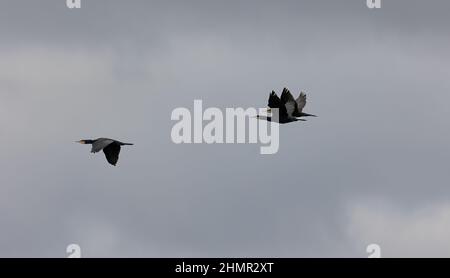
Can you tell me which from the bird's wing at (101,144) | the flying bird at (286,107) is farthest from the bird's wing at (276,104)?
the bird's wing at (101,144)

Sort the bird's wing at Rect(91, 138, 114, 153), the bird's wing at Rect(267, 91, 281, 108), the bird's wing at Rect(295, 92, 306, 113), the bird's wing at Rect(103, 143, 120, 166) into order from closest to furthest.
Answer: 1. the bird's wing at Rect(91, 138, 114, 153)
2. the bird's wing at Rect(103, 143, 120, 166)
3. the bird's wing at Rect(267, 91, 281, 108)
4. the bird's wing at Rect(295, 92, 306, 113)

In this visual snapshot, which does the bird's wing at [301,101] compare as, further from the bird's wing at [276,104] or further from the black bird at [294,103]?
the bird's wing at [276,104]

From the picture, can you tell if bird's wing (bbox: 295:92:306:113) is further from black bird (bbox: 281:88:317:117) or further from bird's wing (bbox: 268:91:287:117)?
bird's wing (bbox: 268:91:287:117)

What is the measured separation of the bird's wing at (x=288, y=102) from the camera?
12312cm

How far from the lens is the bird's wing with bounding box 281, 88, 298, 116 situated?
123125 millimetres

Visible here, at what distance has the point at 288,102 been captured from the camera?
123188 mm

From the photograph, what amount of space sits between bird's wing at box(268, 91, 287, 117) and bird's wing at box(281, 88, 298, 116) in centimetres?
20

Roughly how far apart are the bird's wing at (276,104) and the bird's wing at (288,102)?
0.20 m

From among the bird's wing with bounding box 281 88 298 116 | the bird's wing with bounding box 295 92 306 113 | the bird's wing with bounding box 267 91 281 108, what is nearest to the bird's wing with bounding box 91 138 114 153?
the bird's wing with bounding box 267 91 281 108

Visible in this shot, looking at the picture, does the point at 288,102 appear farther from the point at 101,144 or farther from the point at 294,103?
the point at 101,144
